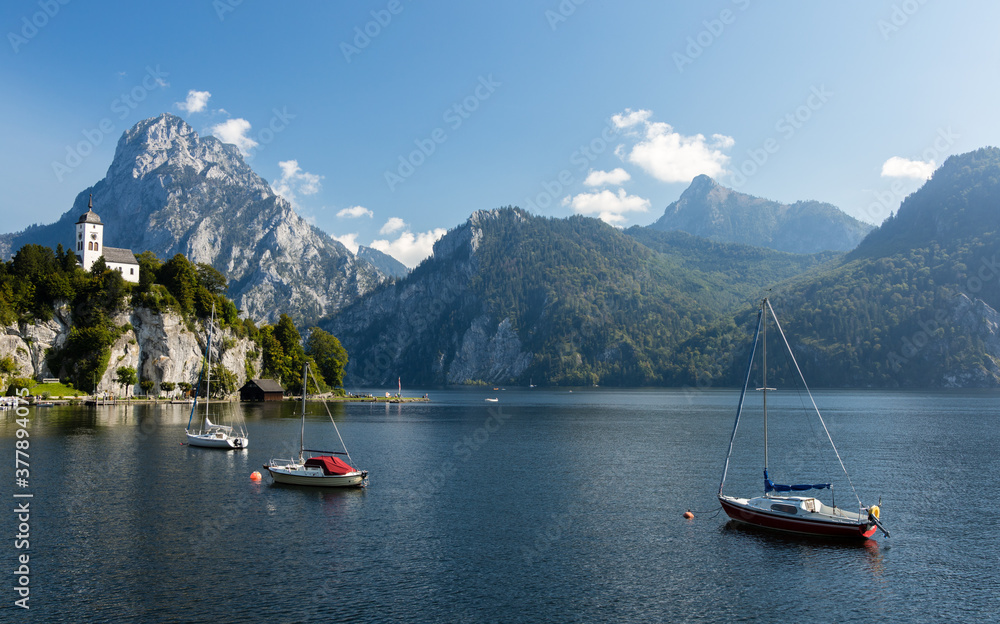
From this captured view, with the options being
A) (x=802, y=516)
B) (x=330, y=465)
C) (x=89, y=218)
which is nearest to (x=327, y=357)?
(x=89, y=218)

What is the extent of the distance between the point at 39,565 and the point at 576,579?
25.6m

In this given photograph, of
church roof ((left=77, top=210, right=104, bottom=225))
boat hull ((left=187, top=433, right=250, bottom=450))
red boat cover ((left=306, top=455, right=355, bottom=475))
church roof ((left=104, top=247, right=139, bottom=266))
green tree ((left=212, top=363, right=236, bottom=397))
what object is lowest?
boat hull ((left=187, top=433, right=250, bottom=450))

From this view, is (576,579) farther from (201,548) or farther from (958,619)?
(201,548)

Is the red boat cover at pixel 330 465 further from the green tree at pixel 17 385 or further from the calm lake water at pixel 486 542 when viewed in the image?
the green tree at pixel 17 385

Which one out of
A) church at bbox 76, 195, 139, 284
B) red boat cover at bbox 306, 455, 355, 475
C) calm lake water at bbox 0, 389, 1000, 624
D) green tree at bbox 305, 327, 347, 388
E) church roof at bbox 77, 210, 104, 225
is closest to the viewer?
calm lake water at bbox 0, 389, 1000, 624

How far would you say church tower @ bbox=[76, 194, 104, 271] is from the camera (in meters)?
144

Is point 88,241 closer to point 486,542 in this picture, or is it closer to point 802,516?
point 486,542

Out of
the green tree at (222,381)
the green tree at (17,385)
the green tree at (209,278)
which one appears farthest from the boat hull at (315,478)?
the green tree at (209,278)

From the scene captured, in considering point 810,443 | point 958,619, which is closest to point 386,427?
point 810,443

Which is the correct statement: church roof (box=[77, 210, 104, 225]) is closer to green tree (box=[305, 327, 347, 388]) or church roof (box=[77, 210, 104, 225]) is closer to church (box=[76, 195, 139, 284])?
church (box=[76, 195, 139, 284])

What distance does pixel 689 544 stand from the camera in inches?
1350

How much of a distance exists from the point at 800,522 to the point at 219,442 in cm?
6029

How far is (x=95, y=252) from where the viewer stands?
145 m

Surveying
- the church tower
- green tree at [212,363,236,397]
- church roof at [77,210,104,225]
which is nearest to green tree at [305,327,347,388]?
green tree at [212,363,236,397]
